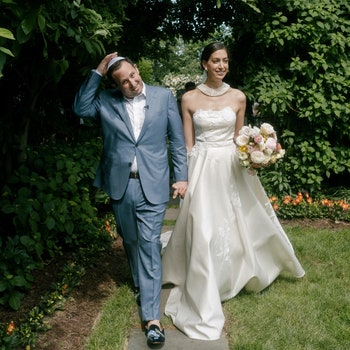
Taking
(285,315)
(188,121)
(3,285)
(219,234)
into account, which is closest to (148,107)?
(188,121)

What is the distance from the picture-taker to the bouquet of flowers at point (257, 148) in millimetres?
3949

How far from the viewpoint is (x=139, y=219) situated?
144 inches

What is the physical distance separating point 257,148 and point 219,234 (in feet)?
2.44

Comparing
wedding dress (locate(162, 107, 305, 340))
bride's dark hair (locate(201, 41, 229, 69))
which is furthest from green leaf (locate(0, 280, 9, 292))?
bride's dark hair (locate(201, 41, 229, 69))

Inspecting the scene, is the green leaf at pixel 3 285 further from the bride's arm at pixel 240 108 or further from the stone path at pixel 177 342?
the bride's arm at pixel 240 108

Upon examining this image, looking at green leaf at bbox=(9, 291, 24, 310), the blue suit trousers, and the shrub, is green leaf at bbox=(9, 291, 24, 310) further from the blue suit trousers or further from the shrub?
the blue suit trousers

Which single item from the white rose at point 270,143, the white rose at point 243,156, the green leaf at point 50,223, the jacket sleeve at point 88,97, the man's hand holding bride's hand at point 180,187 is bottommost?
the green leaf at point 50,223

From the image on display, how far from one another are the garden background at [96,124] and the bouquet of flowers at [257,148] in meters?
0.93

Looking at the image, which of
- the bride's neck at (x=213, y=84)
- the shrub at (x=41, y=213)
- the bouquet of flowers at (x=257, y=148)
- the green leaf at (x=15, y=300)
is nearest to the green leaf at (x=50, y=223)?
the shrub at (x=41, y=213)

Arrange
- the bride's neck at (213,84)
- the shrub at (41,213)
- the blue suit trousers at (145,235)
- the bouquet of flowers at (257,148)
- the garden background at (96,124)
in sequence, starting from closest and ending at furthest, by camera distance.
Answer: the blue suit trousers at (145,235)
the garden background at (96,124)
the shrub at (41,213)
the bouquet of flowers at (257,148)
the bride's neck at (213,84)

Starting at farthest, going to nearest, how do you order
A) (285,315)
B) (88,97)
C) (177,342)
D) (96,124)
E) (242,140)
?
(96,124) → (242,140) → (285,315) → (88,97) → (177,342)

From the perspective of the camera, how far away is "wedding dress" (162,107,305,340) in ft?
12.5

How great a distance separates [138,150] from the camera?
3586 millimetres

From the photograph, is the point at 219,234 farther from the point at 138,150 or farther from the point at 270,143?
the point at 138,150
